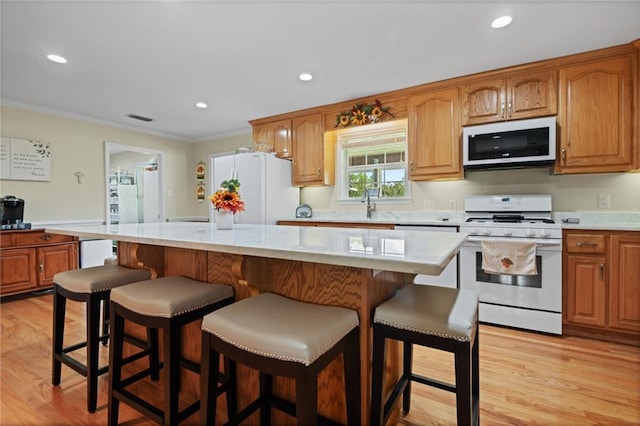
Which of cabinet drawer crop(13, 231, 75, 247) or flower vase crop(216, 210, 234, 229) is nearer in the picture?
flower vase crop(216, 210, 234, 229)

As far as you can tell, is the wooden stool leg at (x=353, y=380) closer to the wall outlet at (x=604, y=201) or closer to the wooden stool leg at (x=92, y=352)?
the wooden stool leg at (x=92, y=352)

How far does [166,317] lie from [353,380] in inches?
29.9

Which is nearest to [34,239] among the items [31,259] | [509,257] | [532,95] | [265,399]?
[31,259]

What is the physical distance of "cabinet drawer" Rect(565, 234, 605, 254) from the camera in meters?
2.44

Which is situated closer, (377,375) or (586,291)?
(377,375)

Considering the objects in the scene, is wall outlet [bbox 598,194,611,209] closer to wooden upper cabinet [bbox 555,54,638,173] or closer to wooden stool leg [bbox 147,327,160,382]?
wooden upper cabinet [bbox 555,54,638,173]

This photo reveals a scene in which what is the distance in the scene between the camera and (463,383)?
108cm

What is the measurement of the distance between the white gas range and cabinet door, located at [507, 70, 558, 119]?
0.77m

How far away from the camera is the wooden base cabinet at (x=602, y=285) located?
7.76 ft

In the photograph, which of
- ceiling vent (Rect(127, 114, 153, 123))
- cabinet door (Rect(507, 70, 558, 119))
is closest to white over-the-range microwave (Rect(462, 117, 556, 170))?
cabinet door (Rect(507, 70, 558, 119))

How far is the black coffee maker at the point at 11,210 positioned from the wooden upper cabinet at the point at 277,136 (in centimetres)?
287

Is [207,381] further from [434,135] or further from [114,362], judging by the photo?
[434,135]

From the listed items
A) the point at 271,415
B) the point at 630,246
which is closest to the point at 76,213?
the point at 271,415

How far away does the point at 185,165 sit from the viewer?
19.0 ft
